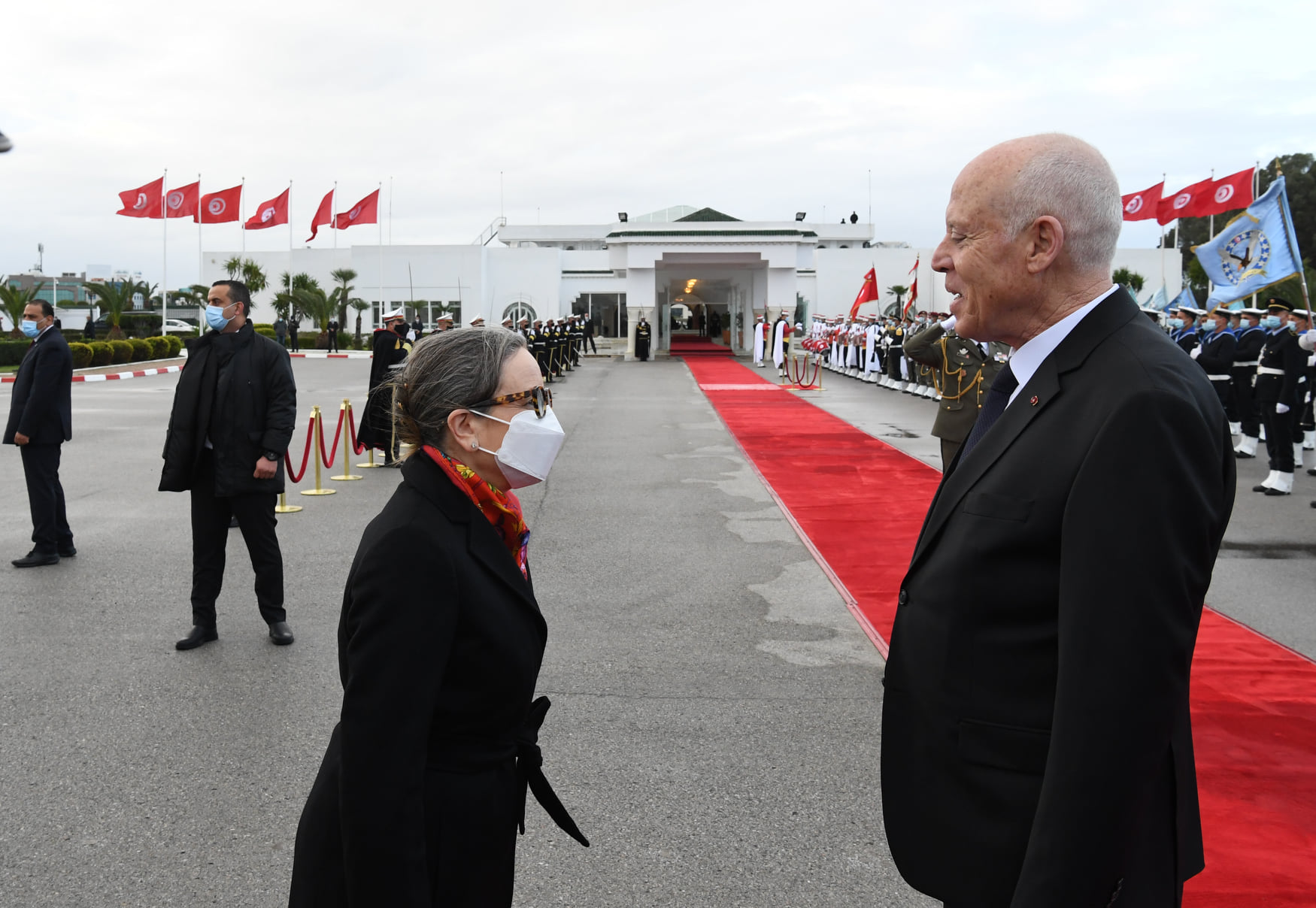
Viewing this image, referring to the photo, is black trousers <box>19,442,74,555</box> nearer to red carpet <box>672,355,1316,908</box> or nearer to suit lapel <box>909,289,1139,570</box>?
red carpet <box>672,355,1316,908</box>

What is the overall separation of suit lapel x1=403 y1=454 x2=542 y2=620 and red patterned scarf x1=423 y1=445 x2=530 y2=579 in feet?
0.10

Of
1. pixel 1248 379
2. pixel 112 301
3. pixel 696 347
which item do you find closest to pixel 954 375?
pixel 1248 379

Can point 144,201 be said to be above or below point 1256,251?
above

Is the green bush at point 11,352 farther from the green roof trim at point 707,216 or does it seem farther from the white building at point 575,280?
the green roof trim at point 707,216

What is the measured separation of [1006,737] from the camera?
179 cm

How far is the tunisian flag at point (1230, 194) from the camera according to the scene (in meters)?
21.5

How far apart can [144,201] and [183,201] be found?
1.39 meters

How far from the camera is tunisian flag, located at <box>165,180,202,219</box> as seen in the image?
1494 inches

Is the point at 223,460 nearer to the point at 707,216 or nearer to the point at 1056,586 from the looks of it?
the point at 1056,586

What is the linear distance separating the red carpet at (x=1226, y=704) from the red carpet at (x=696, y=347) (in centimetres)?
3776

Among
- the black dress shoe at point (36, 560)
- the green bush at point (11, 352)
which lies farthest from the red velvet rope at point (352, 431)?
the green bush at point (11, 352)

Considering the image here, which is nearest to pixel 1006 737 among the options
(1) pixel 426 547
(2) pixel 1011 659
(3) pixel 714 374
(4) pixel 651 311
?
(2) pixel 1011 659

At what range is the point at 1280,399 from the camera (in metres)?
12.0

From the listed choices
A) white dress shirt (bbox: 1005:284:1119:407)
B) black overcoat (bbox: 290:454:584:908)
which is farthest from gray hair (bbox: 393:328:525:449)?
white dress shirt (bbox: 1005:284:1119:407)
